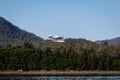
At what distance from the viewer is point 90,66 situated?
13300 centimetres

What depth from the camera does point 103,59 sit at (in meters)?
135

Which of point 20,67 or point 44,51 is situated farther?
point 44,51

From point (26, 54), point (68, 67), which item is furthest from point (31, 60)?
point (68, 67)

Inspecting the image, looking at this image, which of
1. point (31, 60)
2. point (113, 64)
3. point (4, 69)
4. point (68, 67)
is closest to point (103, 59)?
point (113, 64)

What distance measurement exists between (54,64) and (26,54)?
9.97 meters

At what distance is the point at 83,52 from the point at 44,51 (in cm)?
1367

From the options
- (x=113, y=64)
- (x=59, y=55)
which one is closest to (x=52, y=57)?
(x=59, y=55)

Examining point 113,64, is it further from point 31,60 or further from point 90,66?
point 31,60

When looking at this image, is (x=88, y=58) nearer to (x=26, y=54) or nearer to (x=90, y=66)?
(x=90, y=66)

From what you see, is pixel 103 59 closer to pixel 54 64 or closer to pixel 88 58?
pixel 88 58

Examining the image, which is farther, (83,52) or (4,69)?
(83,52)

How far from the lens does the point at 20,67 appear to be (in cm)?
12962

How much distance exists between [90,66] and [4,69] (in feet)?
93.1

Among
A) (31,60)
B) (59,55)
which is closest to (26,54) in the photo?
(31,60)
